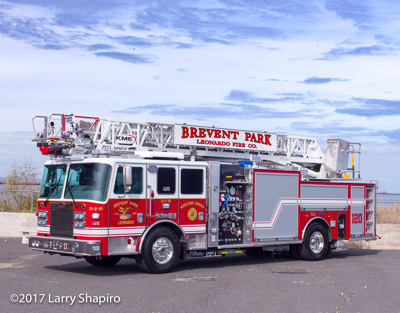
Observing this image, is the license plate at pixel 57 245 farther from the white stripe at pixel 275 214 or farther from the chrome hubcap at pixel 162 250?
the white stripe at pixel 275 214

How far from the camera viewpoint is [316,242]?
15.5m

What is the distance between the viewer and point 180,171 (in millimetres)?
12602

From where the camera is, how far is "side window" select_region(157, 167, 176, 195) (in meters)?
12.2

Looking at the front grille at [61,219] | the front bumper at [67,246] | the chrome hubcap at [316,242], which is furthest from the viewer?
A: the chrome hubcap at [316,242]

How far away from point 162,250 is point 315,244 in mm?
5157

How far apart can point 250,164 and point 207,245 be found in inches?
90.9

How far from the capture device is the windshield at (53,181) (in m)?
12.2

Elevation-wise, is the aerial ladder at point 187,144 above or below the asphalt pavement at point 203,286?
above

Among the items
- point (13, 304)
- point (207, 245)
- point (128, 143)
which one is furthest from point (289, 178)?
point (13, 304)

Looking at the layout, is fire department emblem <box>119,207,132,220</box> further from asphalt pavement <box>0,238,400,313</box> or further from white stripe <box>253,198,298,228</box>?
white stripe <box>253,198,298,228</box>

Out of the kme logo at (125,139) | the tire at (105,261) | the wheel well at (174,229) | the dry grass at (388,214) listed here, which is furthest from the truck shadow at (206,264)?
the dry grass at (388,214)

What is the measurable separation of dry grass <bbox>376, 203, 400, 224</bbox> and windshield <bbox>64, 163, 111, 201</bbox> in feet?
45.9

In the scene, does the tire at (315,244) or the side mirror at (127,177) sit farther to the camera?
the tire at (315,244)

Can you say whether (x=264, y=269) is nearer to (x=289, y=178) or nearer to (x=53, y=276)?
(x=289, y=178)
